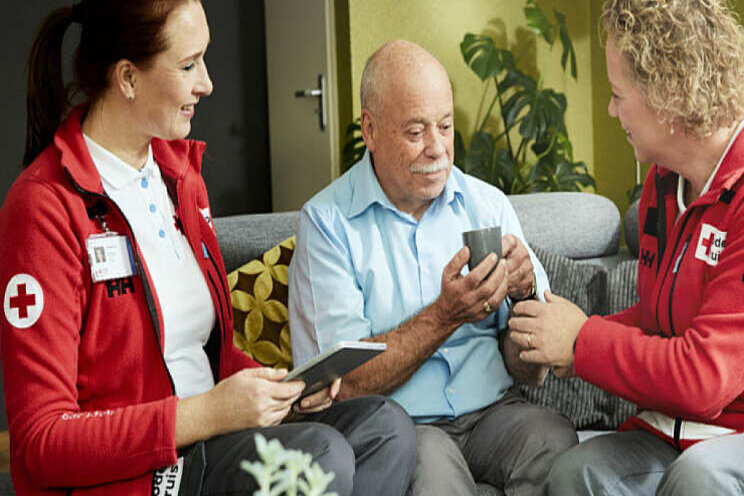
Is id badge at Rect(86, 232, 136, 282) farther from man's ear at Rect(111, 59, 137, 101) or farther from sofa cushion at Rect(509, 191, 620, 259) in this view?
sofa cushion at Rect(509, 191, 620, 259)

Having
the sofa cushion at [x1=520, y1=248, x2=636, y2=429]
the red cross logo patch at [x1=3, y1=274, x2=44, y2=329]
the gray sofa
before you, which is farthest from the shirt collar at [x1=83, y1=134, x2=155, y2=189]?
the sofa cushion at [x1=520, y1=248, x2=636, y2=429]

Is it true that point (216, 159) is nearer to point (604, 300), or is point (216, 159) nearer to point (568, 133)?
point (568, 133)

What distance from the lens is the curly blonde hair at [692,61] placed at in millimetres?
1531

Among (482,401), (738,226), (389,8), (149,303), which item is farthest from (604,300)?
(389,8)

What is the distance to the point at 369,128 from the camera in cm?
212

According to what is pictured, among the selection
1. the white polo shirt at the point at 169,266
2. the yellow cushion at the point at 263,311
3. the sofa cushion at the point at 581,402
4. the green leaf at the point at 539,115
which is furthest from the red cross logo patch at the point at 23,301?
the green leaf at the point at 539,115

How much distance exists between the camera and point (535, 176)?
4871 mm

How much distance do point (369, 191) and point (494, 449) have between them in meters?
0.64

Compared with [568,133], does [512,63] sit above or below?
above

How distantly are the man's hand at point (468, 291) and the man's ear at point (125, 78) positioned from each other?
2.33 feet

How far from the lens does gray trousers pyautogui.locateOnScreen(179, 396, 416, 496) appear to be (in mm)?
1407

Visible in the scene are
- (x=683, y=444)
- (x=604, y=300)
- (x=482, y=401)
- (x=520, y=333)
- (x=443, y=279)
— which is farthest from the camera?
(x=604, y=300)

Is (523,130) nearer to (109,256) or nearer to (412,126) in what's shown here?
(412,126)

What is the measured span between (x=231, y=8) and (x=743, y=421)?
406cm
